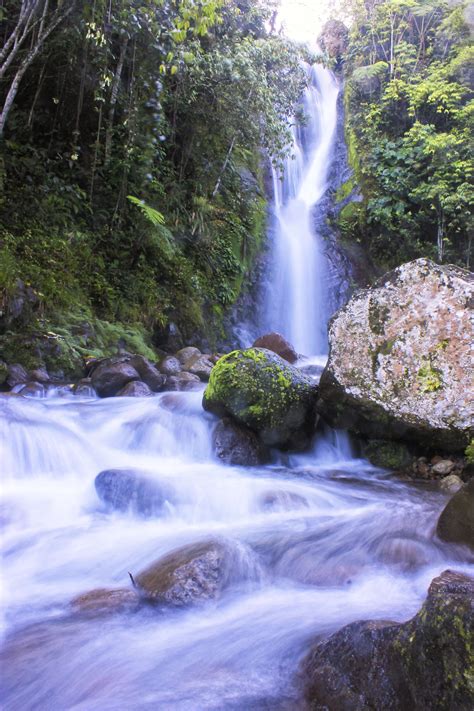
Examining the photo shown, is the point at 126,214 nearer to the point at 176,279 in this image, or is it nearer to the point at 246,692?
the point at 176,279

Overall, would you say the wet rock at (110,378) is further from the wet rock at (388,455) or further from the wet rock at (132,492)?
the wet rock at (388,455)

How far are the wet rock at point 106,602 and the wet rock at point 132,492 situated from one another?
48.1 inches

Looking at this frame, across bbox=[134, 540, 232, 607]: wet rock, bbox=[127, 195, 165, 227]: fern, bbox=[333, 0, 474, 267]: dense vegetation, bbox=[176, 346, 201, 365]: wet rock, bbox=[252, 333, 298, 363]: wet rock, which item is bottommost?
bbox=[134, 540, 232, 607]: wet rock

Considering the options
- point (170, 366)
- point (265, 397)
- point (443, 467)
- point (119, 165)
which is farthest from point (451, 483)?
point (119, 165)

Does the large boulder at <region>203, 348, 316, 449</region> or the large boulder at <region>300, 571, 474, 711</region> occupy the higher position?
the large boulder at <region>203, 348, 316, 449</region>

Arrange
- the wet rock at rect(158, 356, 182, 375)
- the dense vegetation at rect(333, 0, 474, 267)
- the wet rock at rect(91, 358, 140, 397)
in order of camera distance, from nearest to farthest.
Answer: the wet rock at rect(91, 358, 140, 397) < the wet rock at rect(158, 356, 182, 375) < the dense vegetation at rect(333, 0, 474, 267)

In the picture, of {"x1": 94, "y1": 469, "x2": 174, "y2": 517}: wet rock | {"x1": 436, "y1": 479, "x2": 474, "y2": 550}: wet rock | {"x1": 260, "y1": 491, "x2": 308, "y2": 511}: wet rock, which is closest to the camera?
{"x1": 436, "y1": 479, "x2": 474, "y2": 550}: wet rock

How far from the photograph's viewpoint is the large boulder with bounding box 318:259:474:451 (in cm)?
518

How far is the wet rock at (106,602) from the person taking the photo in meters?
2.89

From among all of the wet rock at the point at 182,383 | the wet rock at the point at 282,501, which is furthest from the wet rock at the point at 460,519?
the wet rock at the point at 182,383

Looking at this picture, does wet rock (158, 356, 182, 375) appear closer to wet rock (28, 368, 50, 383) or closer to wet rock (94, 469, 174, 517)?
wet rock (28, 368, 50, 383)

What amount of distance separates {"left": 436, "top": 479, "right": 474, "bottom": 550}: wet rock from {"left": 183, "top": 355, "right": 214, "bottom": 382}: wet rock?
4.69 meters

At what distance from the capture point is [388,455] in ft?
18.5

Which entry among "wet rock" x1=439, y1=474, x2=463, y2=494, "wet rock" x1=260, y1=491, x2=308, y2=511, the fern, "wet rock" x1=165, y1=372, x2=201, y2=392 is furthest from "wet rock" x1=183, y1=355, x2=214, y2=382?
"wet rock" x1=439, y1=474, x2=463, y2=494
